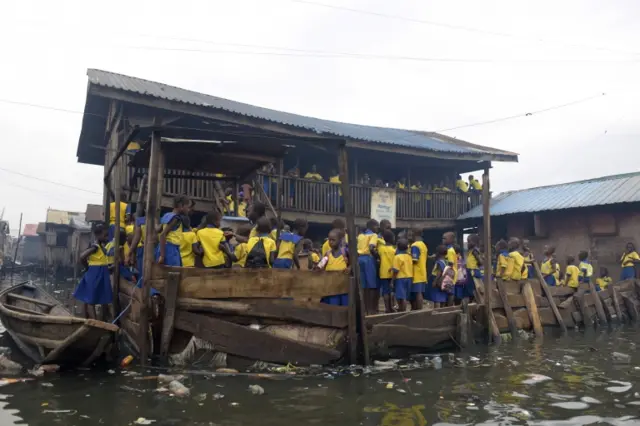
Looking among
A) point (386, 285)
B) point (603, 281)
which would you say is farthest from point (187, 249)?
point (603, 281)

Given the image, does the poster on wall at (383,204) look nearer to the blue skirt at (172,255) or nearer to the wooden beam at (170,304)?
the blue skirt at (172,255)

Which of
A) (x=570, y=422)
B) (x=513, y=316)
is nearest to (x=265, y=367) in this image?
(x=570, y=422)

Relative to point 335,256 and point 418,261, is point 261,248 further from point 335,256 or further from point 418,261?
point 418,261

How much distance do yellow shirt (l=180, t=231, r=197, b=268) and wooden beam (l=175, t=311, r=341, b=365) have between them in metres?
1.03

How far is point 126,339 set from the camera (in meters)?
6.89

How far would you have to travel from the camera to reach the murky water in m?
4.39

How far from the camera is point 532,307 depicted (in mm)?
10047

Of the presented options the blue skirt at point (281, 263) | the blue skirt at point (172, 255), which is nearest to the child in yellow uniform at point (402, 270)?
the blue skirt at point (281, 263)

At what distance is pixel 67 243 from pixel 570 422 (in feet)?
93.9

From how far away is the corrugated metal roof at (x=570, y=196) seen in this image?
14.8 meters

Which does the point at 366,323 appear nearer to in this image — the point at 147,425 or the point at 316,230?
the point at 147,425

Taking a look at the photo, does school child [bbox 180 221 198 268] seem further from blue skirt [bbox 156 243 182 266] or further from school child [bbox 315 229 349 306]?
school child [bbox 315 229 349 306]

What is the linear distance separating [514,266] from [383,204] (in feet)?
19.4

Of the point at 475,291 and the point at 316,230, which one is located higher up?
the point at 316,230
